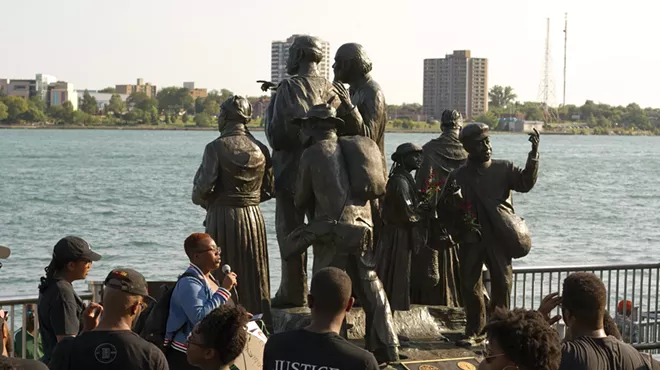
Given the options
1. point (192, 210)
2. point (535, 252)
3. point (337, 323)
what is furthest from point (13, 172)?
point (337, 323)

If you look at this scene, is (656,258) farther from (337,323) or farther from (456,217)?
(337,323)

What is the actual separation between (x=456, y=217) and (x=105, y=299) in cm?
561

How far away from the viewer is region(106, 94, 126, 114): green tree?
184m

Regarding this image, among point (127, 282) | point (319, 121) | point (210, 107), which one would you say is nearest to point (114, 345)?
point (127, 282)

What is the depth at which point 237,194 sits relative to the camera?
11797 mm

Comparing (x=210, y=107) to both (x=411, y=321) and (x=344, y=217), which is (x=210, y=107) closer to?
(x=411, y=321)

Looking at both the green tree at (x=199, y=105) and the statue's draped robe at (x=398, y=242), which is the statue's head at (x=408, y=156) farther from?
the green tree at (x=199, y=105)

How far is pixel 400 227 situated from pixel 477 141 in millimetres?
A: 1251

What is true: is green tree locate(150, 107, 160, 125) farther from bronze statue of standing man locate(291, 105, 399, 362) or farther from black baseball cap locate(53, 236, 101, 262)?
black baseball cap locate(53, 236, 101, 262)

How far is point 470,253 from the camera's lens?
12.0m

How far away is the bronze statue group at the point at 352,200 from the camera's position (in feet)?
36.4

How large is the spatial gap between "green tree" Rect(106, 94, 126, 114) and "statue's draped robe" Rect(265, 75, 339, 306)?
572 ft

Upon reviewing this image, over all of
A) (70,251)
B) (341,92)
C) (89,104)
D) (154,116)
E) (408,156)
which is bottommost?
(154,116)

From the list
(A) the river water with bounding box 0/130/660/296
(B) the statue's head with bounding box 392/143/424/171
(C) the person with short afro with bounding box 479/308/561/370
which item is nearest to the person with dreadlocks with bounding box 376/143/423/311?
(B) the statue's head with bounding box 392/143/424/171
